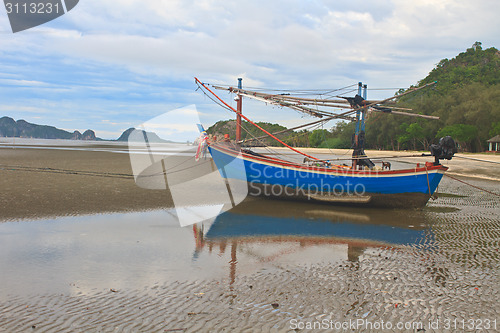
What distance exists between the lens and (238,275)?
215 inches

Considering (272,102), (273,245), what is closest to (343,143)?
(272,102)

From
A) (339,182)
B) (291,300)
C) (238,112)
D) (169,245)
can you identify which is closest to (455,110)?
(238,112)

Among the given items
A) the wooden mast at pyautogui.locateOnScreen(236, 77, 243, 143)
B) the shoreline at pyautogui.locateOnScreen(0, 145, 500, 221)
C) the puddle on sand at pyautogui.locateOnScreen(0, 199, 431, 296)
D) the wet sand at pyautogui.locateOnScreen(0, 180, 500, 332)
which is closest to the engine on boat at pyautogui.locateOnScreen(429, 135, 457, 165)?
the puddle on sand at pyautogui.locateOnScreen(0, 199, 431, 296)

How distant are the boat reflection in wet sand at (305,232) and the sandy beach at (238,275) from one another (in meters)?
0.05

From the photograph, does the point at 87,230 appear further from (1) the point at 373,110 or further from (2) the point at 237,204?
(1) the point at 373,110

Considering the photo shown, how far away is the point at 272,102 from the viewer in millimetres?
15445

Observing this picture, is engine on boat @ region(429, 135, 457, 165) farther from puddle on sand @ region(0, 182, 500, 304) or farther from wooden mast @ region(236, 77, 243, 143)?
wooden mast @ region(236, 77, 243, 143)

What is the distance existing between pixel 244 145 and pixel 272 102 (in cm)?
225

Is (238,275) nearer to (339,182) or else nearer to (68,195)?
(339,182)

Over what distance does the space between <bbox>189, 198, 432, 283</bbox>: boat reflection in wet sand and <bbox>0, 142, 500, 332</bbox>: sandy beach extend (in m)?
0.05

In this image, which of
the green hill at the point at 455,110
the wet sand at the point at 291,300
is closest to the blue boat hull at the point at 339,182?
the wet sand at the point at 291,300

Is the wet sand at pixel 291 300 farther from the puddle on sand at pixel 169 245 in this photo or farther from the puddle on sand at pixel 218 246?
the puddle on sand at pixel 169 245

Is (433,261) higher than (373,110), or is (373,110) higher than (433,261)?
(373,110)

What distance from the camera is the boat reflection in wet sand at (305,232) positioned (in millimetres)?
6680
